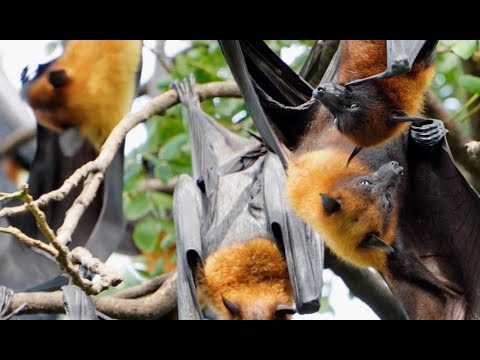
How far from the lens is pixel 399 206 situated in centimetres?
414

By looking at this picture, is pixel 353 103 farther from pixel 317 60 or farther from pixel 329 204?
pixel 317 60

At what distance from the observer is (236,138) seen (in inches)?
242

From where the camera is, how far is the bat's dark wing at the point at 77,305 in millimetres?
3566

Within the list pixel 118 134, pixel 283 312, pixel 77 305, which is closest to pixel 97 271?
pixel 77 305

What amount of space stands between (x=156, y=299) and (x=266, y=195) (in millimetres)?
1008

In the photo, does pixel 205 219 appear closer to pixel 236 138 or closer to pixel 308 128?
pixel 236 138

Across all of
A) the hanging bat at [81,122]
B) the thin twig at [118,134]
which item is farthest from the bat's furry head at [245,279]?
the thin twig at [118,134]

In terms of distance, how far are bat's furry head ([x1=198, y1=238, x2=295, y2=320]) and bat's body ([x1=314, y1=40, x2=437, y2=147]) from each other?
1881mm

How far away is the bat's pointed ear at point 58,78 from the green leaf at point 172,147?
79 centimetres

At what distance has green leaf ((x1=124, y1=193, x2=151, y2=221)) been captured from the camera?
19.0ft
